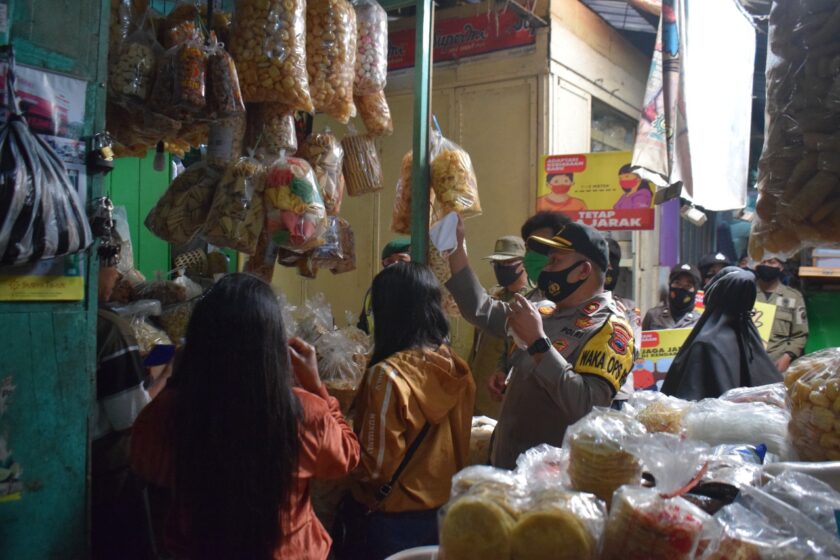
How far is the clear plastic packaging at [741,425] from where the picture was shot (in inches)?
54.7

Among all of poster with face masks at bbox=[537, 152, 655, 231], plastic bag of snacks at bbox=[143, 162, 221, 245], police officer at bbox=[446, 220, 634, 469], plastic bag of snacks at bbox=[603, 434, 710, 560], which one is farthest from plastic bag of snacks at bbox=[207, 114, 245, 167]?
poster with face masks at bbox=[537, 152, 655, 231]

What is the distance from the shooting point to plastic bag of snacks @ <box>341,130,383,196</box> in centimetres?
307

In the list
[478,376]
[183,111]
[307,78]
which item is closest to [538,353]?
[307,78]

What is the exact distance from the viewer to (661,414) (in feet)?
5.08

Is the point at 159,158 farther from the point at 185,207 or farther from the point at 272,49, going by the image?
the point at 272,49

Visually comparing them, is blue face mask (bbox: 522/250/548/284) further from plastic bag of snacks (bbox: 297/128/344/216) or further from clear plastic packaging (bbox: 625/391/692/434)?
clear plastic packaging (bbox: 625/391/692/434)

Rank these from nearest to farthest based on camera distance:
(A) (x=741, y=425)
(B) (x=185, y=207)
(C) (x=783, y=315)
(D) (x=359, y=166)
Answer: (A) (x=741, y=425)
(B) (x=185, y=207)
(D) (x=359, y=166)
(C) (x=783, y=315)

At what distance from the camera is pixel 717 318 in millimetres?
3619

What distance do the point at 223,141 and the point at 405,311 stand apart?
1.06m

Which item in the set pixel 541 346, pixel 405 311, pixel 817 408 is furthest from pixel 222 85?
pixel 817 408

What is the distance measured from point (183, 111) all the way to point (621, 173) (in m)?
3.79

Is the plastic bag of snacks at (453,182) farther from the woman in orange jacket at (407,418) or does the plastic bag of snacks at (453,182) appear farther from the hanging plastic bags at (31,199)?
the hanging plastic bags at (31,199)

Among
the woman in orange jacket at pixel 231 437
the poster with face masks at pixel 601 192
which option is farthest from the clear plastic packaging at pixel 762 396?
the poster with face masks at pixel 601 192

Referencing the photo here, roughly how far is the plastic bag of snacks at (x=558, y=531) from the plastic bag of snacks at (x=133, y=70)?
6.71 ft
